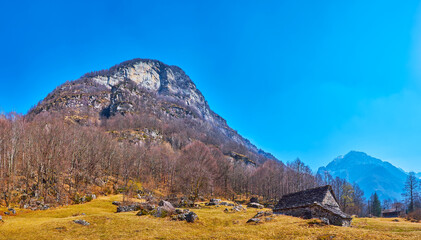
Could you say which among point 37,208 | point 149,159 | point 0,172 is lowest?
point 37,208

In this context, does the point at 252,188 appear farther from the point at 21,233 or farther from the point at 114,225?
the point at 21,233

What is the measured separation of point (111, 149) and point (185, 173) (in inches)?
1538

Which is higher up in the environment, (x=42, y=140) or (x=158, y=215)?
(x=42, y=140)

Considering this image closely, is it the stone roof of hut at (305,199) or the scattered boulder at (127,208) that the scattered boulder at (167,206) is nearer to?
the scattered boulder at (127,208)

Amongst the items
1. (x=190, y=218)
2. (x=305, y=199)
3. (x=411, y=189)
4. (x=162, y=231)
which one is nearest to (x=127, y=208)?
(x=190, y=218)

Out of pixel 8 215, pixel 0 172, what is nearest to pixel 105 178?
pixel 0 172

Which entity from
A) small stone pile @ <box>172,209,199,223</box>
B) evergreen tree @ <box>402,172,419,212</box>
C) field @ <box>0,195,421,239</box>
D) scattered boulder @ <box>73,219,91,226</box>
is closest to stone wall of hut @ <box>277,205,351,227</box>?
field @ <box>0,195,421,239</box>

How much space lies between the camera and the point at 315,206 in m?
35.5

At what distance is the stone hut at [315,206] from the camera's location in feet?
112

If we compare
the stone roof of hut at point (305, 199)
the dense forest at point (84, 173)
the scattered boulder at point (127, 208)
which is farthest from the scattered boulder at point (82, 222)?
the stone roof of hut at point (305, 199)

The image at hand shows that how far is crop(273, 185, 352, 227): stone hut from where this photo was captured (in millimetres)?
34031

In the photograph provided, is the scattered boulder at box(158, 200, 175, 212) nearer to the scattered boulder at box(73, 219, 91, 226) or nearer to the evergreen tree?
the scattered boulder at box(73, 219, 91, 226)

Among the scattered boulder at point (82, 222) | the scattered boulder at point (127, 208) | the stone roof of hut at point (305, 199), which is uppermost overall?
the stone roof of hut at point (305, 199)

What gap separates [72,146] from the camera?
63.9 m
